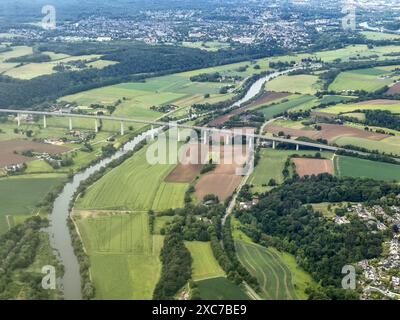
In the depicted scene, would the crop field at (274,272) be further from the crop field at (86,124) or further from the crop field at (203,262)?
the crop field at (86,124)

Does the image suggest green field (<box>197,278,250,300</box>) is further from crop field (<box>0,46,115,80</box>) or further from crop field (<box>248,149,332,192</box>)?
crop field (<box>0,46,115,80</box>)

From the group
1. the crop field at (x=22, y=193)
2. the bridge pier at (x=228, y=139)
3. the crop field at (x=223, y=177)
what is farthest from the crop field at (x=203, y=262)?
the bridge pier at (x=228, y=139)

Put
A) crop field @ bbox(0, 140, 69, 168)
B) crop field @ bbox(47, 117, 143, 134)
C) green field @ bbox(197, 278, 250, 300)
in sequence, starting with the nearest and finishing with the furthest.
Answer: green field @ bbox(197, 278, 250, 300)
crop field @ bbox(0, 140, 69, 168)
crop field @ bbox(47, 117, 143, 134)

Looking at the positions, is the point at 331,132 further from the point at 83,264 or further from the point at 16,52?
the point at 16,52

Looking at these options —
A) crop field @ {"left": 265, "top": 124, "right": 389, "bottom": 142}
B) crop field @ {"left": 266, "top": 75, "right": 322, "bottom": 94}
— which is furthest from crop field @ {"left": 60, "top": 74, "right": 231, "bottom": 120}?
crop field @ {"left": 265, "top": 124, "right": 389, "bottom": 142}

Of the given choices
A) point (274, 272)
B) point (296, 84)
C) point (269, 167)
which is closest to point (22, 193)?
point (269, 167)
